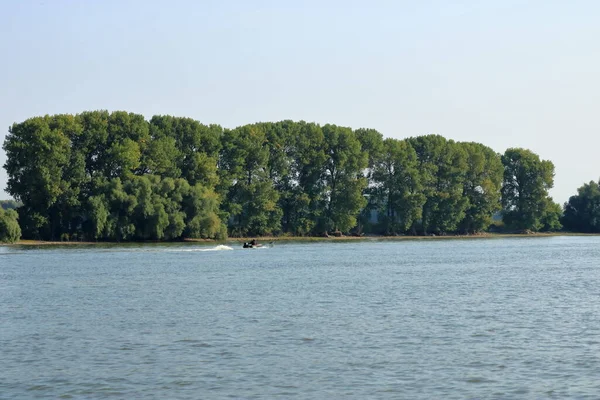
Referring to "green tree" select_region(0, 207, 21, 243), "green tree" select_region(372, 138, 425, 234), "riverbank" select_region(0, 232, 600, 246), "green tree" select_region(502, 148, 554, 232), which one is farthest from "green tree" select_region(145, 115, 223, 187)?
"green tree" select_region(502, 148, 554, 232)

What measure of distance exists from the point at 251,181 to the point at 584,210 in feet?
229

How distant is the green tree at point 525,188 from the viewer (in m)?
162

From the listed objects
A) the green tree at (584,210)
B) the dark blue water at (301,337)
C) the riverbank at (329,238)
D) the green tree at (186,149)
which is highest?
the green tree at (186,149)

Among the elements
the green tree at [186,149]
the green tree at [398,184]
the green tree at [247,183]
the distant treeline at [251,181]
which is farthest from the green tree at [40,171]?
the green tree at [398,184]

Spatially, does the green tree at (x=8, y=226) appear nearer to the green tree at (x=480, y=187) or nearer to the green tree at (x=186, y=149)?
the green tree at (x=186, y=149)

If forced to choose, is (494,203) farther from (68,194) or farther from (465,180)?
(68,194)

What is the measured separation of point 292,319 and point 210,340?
561cm

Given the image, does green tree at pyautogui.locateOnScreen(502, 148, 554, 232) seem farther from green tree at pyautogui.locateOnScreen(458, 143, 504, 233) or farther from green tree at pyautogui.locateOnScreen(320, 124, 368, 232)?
green tree at pyautogui.locateOnScreen(320, 124, 368, 232)

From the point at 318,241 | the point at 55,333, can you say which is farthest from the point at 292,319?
the point at 318,241

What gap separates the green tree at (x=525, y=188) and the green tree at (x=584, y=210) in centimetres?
1004

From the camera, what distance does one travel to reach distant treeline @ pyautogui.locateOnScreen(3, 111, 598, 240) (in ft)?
368

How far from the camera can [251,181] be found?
13400 cm

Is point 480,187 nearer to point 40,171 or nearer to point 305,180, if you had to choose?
point 305,180

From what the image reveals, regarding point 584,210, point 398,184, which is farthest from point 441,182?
point 584,210
